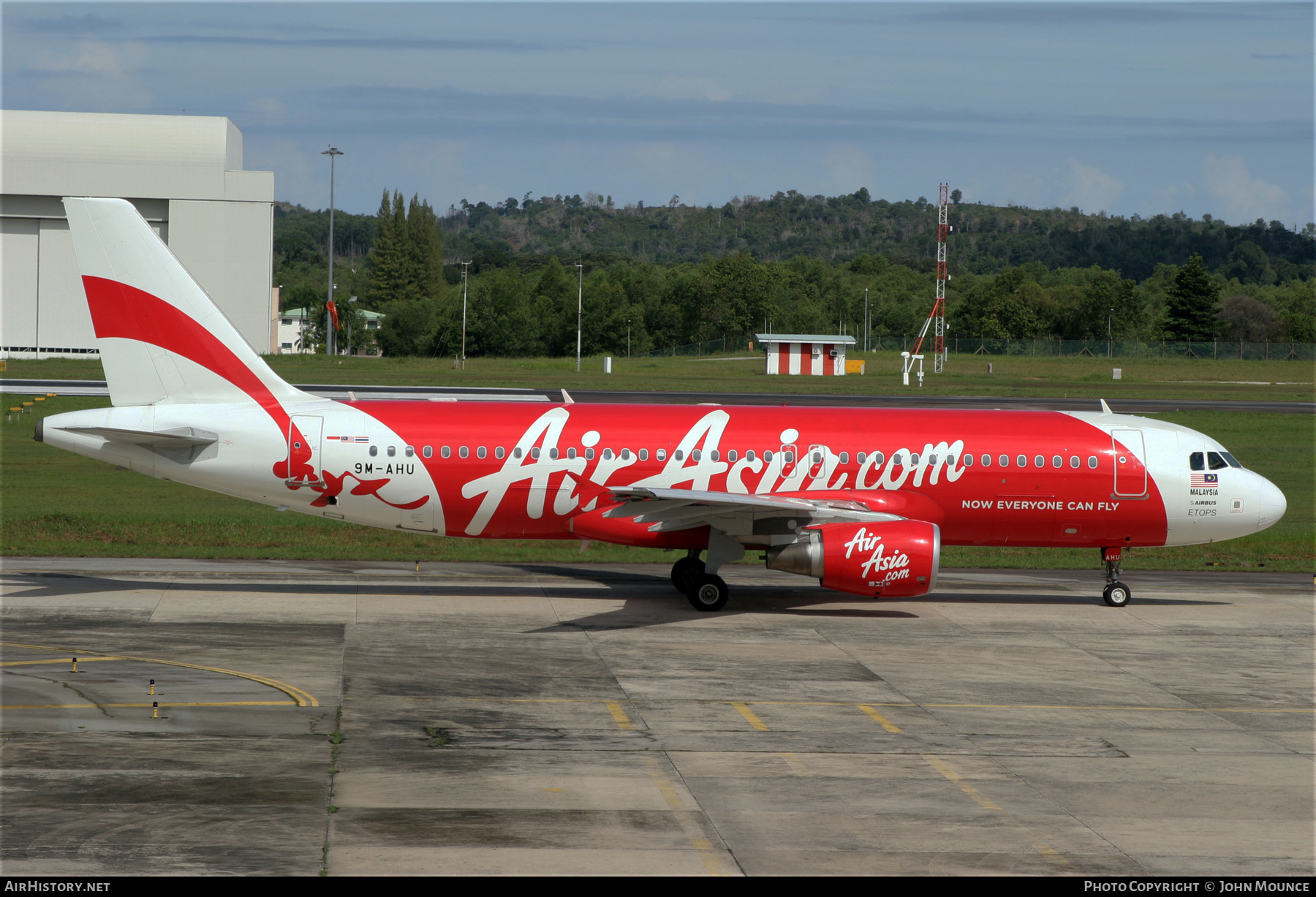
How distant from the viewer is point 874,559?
81.6ft

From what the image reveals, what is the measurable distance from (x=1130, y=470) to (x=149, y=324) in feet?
Answer: 71.8

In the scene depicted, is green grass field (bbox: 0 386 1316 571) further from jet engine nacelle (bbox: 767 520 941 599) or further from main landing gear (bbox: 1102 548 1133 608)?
jet engine nacelle (bbox: 767 520 941 599)

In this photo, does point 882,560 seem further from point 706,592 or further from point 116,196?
point 116,196

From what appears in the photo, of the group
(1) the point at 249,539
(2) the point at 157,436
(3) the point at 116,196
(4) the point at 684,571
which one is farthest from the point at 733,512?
(3) the point at 116,196

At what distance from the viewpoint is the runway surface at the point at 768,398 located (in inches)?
2699

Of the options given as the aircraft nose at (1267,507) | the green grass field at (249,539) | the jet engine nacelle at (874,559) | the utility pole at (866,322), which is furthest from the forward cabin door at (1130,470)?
the utility pole at (866,322)

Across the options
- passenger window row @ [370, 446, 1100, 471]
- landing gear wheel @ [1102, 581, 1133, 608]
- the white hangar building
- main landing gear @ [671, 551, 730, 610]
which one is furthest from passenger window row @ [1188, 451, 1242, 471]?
the white hangar building

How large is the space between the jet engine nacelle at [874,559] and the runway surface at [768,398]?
136ft

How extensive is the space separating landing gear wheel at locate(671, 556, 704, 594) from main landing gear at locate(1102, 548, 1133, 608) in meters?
9.47

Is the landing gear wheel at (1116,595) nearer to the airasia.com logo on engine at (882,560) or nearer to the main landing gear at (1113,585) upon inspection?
the main landing gear at (1113,585)

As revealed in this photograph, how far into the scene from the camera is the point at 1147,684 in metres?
21.8

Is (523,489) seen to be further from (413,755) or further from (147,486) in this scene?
(147,486)

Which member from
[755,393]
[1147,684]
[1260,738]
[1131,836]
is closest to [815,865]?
[1131,836]

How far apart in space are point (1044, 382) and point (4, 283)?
100440 millimetres
